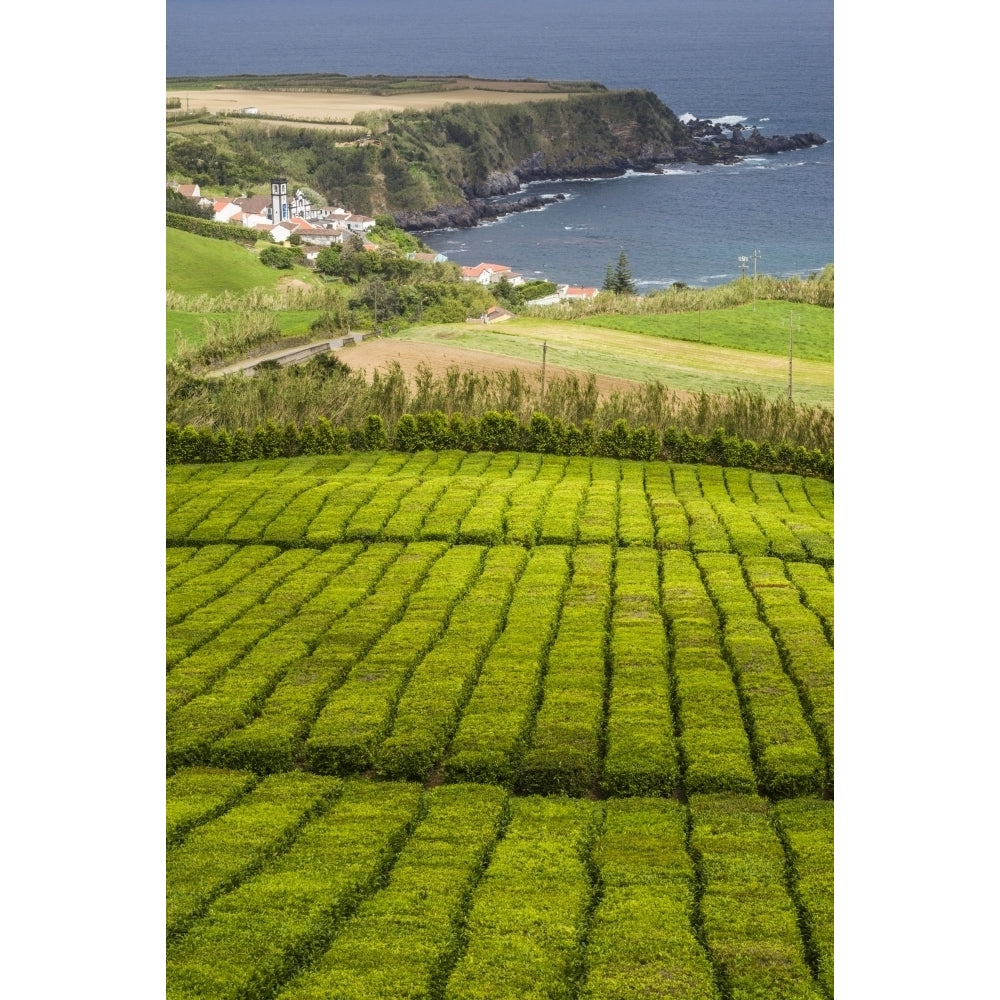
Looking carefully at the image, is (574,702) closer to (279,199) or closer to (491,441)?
(491,441)

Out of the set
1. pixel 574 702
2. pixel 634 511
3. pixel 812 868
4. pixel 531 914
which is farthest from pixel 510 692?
pixel 634 511

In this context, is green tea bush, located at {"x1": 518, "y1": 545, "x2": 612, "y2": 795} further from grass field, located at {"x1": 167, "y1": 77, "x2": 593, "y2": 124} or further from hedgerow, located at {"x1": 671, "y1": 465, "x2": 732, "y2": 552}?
grass field, located at {"x1": 167, "y1": 77, "x2": 593, "y2": 124}

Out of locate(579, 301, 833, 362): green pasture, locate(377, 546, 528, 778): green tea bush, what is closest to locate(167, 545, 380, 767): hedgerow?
locate(377, 546, 528, 778): green tea bush

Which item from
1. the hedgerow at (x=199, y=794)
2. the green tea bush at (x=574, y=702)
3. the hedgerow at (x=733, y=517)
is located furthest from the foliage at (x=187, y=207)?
the hedgerow at (x=199, y=794)

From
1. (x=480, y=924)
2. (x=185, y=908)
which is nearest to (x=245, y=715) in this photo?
(x=185, y=908)

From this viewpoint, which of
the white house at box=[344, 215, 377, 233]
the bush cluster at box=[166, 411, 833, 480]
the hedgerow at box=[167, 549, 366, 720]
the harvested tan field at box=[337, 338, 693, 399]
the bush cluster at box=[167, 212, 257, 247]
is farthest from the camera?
the white house at box=[344, 215, 377, 233]
